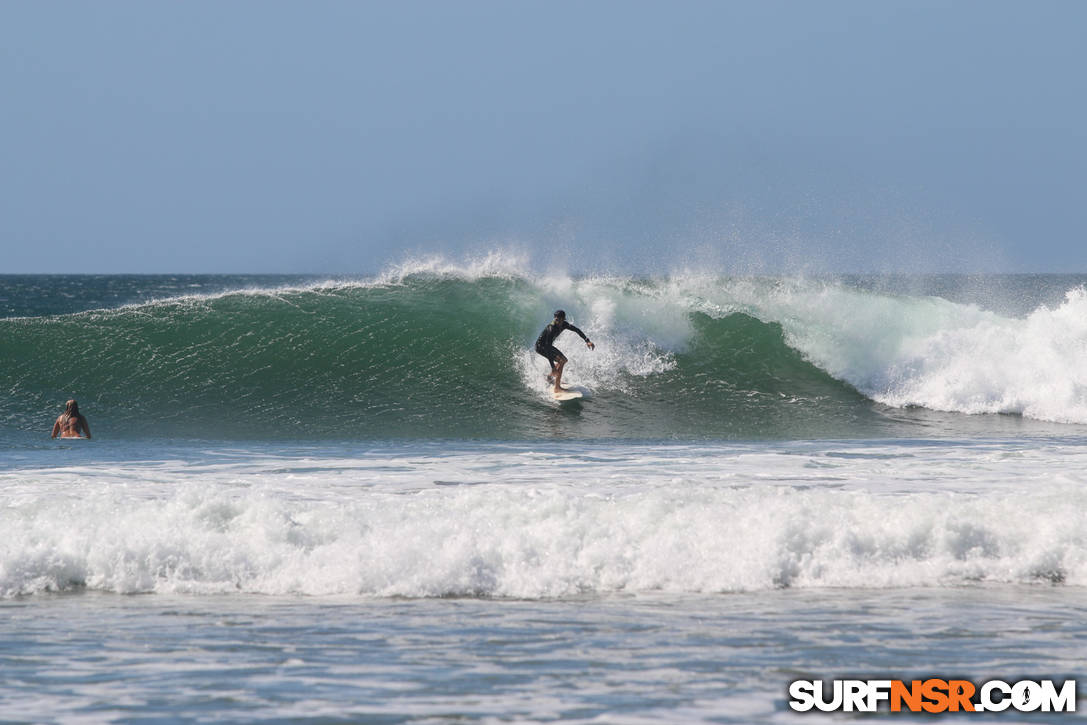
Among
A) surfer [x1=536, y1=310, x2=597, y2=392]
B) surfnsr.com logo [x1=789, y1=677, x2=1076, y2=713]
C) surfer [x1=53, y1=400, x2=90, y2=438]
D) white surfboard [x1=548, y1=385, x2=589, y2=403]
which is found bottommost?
surfnsr.com logo [x1=789, y1=677, x2=1076, y2=713]

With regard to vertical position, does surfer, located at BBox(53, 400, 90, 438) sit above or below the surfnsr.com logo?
above

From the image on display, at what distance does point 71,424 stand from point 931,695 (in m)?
10.7

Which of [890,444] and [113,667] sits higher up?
[890,444]

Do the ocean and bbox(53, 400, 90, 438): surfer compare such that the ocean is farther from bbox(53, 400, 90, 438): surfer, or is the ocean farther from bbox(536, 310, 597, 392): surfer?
bbox(536, 310, 597, 392): surfer

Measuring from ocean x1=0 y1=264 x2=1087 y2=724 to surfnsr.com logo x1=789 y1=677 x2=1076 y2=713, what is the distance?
9 centimetres

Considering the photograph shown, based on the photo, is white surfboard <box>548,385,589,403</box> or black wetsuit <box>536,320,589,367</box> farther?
black wetsuit <box>536,320,589,367</box>

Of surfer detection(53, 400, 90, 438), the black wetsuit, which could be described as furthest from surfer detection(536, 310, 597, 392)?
surfer detection(53, 400, 90, 438)

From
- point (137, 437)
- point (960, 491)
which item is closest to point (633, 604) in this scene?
point (960, 491)

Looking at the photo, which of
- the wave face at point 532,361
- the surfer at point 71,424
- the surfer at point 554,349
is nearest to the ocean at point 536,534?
the wave face at point 532,361

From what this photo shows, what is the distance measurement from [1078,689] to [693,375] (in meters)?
11.7

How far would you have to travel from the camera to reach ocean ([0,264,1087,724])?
16.1 feet

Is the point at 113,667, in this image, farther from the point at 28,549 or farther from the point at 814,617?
the point at 814,617

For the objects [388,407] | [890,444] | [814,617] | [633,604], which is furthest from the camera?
[388,407]

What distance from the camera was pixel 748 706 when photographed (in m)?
4.43
